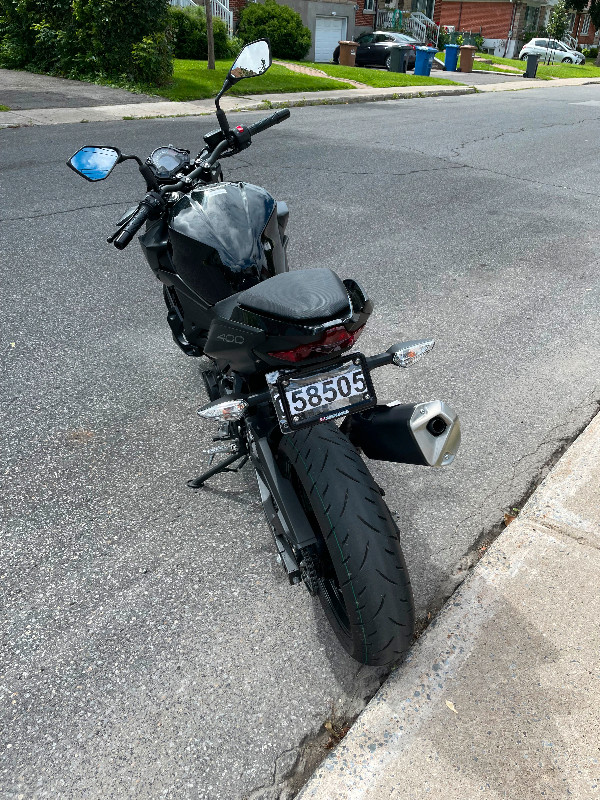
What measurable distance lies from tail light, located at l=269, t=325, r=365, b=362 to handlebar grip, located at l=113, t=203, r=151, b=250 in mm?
1107

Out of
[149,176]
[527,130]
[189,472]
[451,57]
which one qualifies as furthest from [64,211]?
[451,57]

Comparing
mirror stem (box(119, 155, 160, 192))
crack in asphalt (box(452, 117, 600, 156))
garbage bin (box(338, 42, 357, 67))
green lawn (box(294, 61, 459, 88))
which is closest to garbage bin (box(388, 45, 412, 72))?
garbage bin (box(338, 42, 357, 67))

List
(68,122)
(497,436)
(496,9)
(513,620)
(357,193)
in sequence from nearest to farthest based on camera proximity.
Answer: (513,620) < (497,436) < (357,193) < (68,122) < (496,9)

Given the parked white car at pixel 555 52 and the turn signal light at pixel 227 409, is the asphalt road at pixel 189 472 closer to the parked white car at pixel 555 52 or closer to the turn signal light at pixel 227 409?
the turn signal light at pixel 227 409

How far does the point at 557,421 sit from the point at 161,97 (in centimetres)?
1299

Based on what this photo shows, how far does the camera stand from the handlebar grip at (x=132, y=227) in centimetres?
281

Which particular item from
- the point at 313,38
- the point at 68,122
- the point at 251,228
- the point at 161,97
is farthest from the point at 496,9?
the point at 251,228

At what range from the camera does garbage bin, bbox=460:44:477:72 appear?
26645 mm

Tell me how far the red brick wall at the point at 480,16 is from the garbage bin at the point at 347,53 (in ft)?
63.0

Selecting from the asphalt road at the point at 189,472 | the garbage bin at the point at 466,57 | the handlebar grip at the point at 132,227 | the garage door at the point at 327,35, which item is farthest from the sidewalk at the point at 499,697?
the garbage bin at the point at 466,57

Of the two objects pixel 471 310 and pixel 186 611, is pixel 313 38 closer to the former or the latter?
pixel 471 310

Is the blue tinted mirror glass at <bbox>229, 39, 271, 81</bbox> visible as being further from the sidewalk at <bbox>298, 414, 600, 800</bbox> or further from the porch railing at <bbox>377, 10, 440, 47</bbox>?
Result: the porch railing at <bbox>377, 10, 440, 47</bbox>

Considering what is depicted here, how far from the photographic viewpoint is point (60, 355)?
424 cm

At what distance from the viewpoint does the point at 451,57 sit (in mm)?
26922
